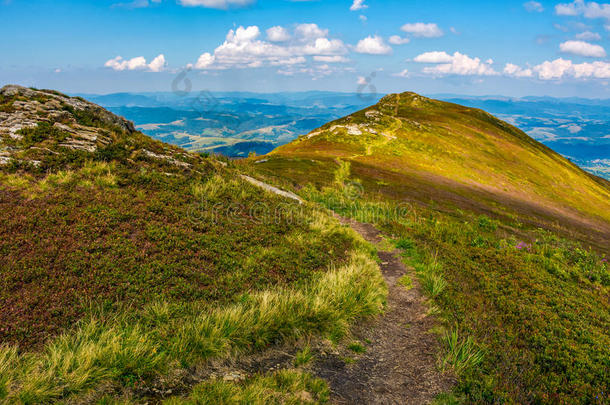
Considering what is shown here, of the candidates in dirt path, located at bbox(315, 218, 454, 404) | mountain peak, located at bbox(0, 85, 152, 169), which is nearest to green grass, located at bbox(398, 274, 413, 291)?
dirt path, located at bbox(315, 218, 454, 404)

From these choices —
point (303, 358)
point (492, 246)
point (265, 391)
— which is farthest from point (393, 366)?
point (492, 246)

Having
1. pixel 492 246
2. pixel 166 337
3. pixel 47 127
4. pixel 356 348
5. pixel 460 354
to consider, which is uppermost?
pixel 47 127

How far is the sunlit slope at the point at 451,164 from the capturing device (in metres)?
38.5

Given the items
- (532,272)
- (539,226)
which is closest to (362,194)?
(532,272)

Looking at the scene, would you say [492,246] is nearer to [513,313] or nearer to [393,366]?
[513,313]

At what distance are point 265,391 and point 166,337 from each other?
2.61 m

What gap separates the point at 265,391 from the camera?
5648 mm

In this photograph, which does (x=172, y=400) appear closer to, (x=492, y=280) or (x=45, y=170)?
(x=45, y=170)

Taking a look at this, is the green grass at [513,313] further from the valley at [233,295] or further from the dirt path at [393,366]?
the dirt path at [393,366]

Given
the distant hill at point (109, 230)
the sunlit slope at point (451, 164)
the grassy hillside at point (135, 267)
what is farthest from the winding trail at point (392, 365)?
the sunlit slope at point (451, 164)

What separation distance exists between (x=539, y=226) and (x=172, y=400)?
38.9 meters

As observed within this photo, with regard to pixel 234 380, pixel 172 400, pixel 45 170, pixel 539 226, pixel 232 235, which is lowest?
pixel 539 226

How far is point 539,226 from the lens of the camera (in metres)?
31.6

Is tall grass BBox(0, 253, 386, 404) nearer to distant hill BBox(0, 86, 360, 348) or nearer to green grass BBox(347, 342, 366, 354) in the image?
green grass BBox(347, 342, 366, 354)
